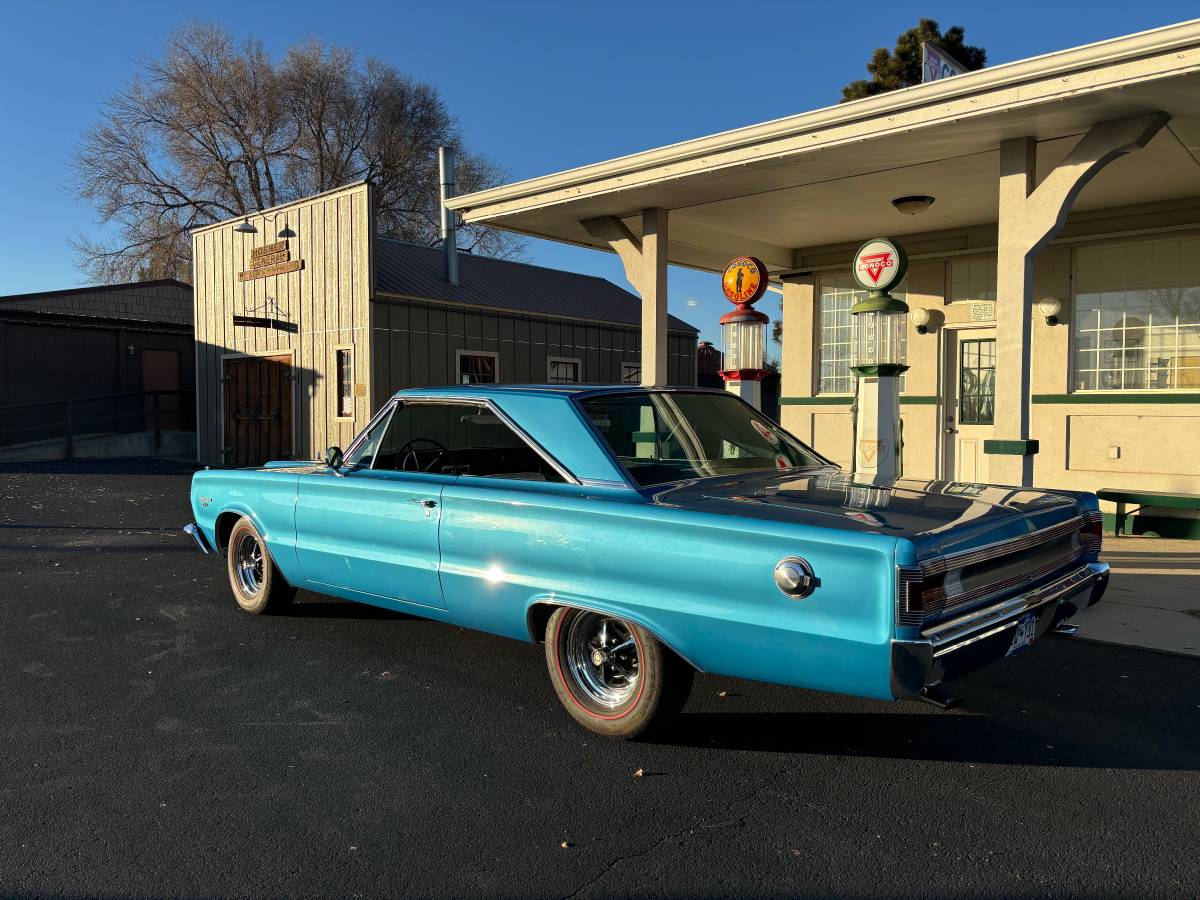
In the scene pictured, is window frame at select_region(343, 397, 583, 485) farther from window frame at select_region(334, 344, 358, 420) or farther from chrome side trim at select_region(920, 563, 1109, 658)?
window frame at select_region(334, 344, 358, 420)

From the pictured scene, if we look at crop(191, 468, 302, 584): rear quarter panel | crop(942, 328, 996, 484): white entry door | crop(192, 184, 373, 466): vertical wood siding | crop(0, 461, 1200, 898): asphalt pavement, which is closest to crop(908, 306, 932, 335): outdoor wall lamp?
crop(942, 328, 996, 484): white entry door

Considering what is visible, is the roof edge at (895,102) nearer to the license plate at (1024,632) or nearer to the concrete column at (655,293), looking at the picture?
the concrete column at (655,293)

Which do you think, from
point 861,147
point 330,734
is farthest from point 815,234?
point 330,734

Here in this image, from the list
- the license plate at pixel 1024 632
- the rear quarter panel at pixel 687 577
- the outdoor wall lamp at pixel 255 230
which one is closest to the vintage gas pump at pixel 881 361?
the license plate at pixel 1024 632

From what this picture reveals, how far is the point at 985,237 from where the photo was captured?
9.93 m

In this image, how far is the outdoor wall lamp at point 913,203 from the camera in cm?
861

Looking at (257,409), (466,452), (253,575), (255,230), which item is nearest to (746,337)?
(466,452)

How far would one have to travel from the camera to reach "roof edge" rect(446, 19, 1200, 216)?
210 inches

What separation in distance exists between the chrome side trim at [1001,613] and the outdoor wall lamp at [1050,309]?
6181mm

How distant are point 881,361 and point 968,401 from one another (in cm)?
464

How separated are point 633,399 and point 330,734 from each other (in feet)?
6.78

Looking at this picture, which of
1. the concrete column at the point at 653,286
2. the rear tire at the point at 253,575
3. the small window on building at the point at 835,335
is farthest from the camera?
the small window on building at the point at 835,335

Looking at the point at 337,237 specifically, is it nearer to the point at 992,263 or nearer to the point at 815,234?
the point at 815,234

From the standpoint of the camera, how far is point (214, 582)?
22.3ft
